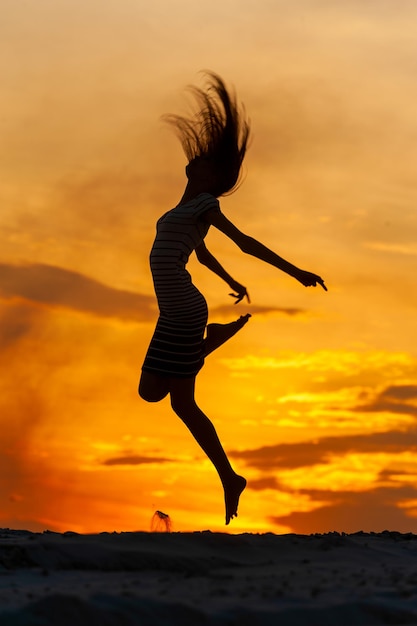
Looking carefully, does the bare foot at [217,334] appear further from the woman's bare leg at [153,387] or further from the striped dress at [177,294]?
the woman's bare leg at [153,387]

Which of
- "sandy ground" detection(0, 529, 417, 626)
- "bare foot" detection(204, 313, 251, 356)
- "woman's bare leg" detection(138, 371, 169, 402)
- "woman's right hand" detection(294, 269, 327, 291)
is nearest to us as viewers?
"sandy ground" detection(0, 529, 417, 626)

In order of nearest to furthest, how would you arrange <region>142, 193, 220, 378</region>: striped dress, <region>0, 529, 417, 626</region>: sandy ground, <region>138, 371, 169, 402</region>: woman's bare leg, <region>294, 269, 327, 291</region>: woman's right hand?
1. <region>0, 529, 417, 626</region>: sandy ground
2. <region>294, 269, 327, 291</region>: woman's right hand
3. <region>142, 193, 220, 378</region>: striped dress
4. <region>138, 371, 169, 402</region>: woman's bare leg

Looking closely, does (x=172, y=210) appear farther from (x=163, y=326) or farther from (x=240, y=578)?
(x=240, y=578)

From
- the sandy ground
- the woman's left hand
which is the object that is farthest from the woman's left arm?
the sandy ground

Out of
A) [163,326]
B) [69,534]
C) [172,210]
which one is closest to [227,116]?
[172,210]

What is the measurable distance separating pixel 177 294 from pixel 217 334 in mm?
630

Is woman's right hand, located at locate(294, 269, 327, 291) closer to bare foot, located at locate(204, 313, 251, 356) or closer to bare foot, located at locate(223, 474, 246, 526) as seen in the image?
bare foot, located at locate(204, 313, 251, 356)

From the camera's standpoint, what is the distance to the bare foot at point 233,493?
24.9 ft

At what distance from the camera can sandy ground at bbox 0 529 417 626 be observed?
16.0 ft

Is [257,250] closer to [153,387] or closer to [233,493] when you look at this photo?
[153,387]

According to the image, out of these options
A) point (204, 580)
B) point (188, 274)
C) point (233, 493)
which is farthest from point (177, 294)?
point (204, 580)

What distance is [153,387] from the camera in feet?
24.7

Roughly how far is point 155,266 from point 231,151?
1.04m

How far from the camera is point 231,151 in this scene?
25.2 ft
